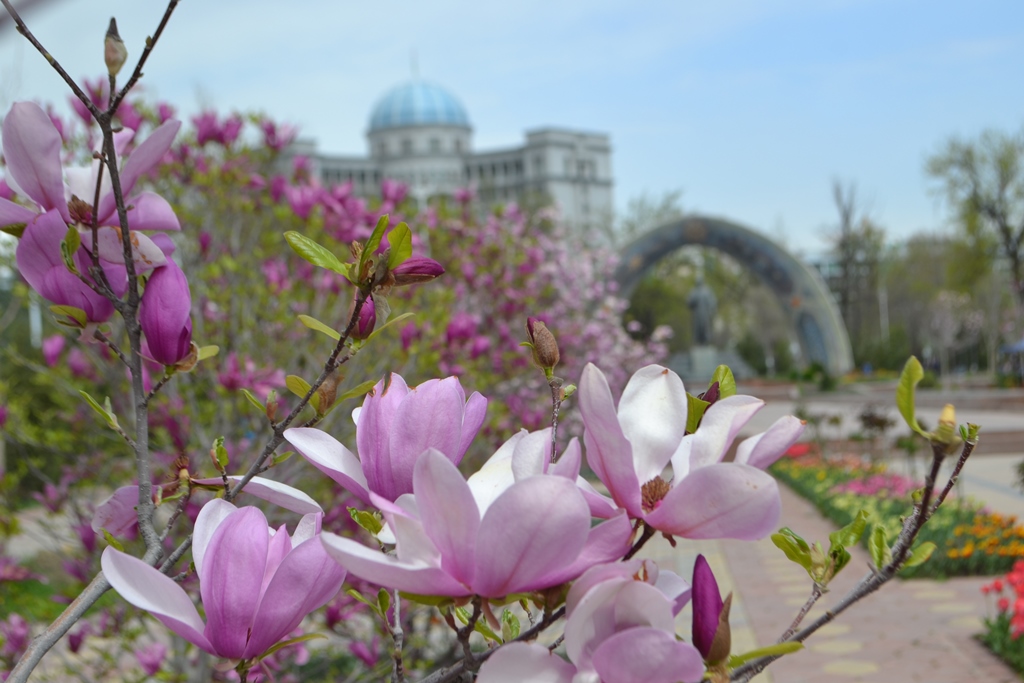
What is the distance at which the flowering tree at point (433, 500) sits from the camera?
1.73 feet

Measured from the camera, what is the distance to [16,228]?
33.8 inches

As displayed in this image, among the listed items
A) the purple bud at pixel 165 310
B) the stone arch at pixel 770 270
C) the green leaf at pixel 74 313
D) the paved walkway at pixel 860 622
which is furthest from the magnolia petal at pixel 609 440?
the stone arch at pixel 770 270

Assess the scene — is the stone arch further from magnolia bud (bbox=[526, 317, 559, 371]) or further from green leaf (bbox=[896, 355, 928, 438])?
green leaf (bbox=[896, 355, 928, 438])

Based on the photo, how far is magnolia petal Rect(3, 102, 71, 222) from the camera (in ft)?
2.54

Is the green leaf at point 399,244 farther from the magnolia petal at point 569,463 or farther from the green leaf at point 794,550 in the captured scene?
the green leaf at point 794,550

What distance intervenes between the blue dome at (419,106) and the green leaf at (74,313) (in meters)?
66.5

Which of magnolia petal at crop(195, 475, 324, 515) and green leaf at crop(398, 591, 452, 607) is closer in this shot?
green leaf at crop(398, 591, 452, 607)

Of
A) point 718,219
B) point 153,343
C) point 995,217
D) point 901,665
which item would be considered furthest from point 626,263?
point 153,343

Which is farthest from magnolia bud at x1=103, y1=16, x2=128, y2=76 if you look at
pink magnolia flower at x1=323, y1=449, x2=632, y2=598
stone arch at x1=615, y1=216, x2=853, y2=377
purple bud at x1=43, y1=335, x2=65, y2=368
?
stone arch at x1=615, y1=216, x2=853, y2=377

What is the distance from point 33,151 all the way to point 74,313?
0.52 feet

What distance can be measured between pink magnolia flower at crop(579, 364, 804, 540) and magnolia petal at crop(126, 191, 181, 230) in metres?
0.49

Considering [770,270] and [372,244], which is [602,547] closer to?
[372,244]

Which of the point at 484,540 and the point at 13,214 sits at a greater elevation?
the point at 13,214

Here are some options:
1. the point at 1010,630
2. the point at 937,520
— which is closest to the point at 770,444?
the point at 1010,630
